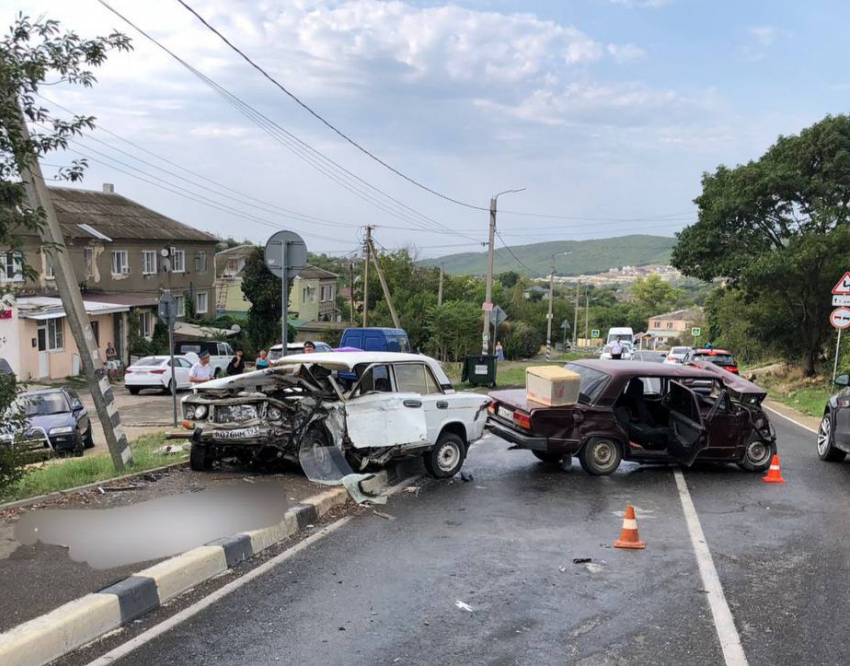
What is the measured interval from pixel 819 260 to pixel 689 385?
1859 centimetres

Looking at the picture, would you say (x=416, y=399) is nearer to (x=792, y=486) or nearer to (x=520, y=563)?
(x=520, y=563)

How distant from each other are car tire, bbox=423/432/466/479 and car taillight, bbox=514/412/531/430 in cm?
85

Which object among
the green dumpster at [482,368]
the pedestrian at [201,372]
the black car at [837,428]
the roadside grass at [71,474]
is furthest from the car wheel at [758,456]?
the green dumpster at [482,368]

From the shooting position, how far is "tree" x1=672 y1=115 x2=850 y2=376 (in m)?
27.2

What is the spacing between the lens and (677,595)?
20.1ft

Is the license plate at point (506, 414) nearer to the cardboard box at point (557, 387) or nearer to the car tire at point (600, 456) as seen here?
the cardboard box at point (557, 387)

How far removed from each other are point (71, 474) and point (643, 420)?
801cm

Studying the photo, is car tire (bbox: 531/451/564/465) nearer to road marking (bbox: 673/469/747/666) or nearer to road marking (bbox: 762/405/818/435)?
road marking (bbox: 673/469/747/666)

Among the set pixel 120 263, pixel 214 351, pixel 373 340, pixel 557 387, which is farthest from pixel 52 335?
pixel 557 387

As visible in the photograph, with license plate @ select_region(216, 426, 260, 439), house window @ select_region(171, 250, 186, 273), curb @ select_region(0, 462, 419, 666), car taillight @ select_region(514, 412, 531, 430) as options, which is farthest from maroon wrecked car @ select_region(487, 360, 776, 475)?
house window @ select_region(171, 250, 186, 273)

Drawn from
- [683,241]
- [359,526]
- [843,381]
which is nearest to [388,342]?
[683,241]

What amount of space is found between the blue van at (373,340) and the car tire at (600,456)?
1553 centimetres

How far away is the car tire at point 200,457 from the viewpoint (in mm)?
9859

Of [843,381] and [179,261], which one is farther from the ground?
[179,261]
